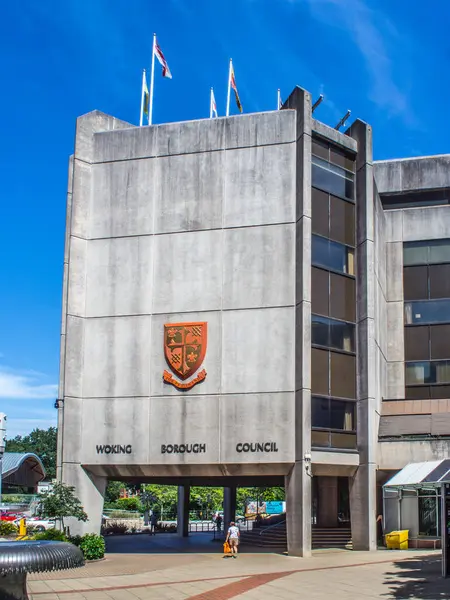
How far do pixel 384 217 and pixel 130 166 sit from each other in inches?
651

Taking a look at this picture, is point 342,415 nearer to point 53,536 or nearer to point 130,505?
point 53,536

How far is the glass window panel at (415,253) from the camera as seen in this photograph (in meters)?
47.4

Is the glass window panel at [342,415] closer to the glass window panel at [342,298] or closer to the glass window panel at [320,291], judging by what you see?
the glass window panel at [342,298]

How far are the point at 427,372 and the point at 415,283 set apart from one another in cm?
555

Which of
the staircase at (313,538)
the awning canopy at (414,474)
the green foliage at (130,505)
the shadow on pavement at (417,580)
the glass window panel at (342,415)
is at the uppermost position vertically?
the glass window panel at (342,415)

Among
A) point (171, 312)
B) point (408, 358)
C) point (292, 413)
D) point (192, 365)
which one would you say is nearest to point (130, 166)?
point (171, 312)

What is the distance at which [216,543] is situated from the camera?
45.7 metres

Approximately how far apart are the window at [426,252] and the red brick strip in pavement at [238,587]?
2416cm

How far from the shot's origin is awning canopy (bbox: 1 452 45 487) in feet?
246

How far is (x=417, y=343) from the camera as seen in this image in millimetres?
46844

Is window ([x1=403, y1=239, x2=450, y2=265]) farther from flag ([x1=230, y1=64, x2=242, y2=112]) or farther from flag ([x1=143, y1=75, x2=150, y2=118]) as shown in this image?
flag ([x1=143, y1=75, x2=150, y2=118])

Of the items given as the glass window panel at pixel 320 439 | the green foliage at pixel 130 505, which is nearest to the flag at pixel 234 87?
the glass window panel at pixel 320 439

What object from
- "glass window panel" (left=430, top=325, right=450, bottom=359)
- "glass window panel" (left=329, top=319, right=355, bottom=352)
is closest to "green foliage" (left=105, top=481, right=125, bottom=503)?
"glass window panel" (left=430, top=325, right=450, bottom=359)

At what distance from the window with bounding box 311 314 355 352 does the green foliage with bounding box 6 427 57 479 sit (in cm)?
10590
